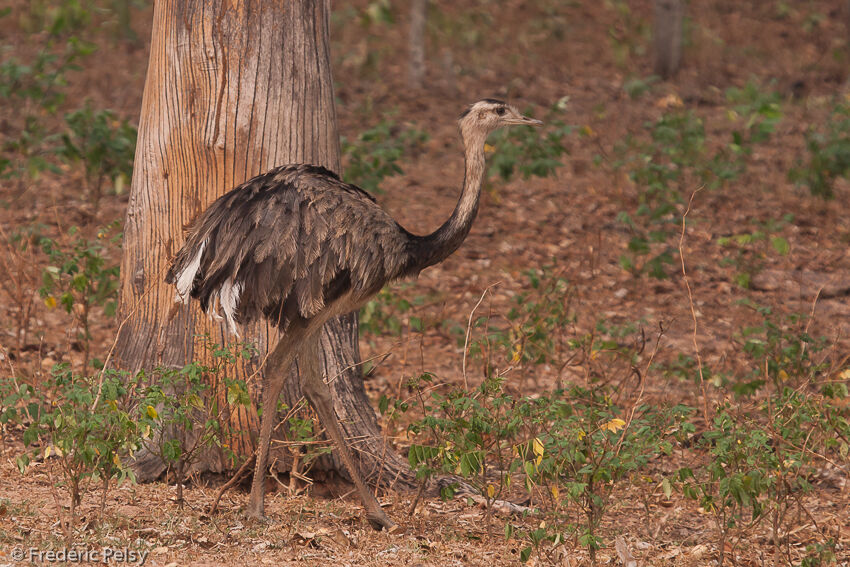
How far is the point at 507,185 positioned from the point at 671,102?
3.36 m

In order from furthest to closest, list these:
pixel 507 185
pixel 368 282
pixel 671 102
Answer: pixel 671 102, pixel 507 185, pixel 368 282

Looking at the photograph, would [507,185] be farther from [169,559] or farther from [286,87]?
[169,559]

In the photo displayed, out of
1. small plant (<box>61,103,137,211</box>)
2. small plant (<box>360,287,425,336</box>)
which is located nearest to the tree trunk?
small plant (<box>360,287,425,336</box>)

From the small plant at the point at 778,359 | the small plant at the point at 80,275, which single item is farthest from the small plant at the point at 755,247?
the small plant at the point at 80,275

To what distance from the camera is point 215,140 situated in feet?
19.0

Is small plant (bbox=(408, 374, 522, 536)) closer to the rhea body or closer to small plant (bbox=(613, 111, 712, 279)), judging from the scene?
the rhea body

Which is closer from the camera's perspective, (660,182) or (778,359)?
(778,359)

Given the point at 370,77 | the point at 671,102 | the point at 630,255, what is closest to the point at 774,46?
the point at 671,102

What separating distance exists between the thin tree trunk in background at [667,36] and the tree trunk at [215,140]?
→ 9.60 m

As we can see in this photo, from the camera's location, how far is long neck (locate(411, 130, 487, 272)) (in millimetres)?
5289

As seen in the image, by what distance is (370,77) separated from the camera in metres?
14.6

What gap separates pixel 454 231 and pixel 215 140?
1444 millimetres

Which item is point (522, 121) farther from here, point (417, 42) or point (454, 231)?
point (417, 42)

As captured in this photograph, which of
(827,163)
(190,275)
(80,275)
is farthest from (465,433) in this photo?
(827,163)
